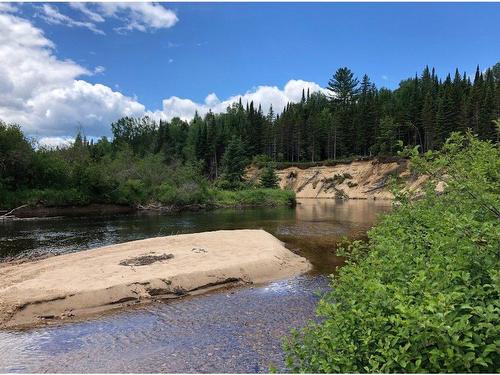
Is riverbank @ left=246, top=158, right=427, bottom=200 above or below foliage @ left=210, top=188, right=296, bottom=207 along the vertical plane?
above

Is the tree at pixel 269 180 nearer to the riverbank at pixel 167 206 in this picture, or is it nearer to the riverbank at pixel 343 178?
the riverbank at pixel 343 178

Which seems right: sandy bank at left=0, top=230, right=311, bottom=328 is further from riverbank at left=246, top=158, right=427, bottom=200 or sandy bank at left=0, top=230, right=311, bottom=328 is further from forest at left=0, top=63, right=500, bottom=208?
riverbank at left=246, top=158, right=427, bottom=200

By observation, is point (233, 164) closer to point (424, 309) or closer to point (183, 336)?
point (183, 336)

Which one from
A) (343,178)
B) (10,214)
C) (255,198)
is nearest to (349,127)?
(343,178)

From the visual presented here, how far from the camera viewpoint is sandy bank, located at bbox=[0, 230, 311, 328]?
38.5ft

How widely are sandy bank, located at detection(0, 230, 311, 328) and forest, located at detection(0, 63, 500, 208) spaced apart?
8.33 m

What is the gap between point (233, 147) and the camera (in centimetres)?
8212

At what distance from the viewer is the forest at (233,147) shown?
152ft

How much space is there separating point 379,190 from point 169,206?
142 feet

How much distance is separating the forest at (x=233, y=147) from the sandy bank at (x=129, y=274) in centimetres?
833

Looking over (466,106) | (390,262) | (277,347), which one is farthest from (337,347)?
(466,106)

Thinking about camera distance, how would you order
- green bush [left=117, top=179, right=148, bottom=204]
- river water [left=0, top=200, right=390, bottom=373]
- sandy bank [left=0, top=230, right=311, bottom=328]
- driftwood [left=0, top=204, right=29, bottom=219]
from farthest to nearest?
green bush [left=117, top=179, right=148, bottom=204]
driftwood [left=0, top=204, right=29, bottom=219]
sandy bank [left=0, top=230, right=311, bottom=328]
river water [left=0, top=200, right=390, bottom=373]

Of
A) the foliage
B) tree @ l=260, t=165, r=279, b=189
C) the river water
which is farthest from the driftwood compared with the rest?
tree @ l=260, t=165, r=279, b=189

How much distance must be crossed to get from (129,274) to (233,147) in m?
68.9
